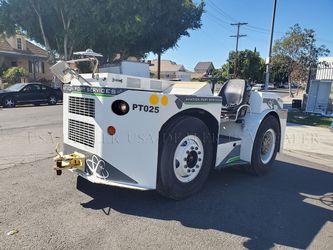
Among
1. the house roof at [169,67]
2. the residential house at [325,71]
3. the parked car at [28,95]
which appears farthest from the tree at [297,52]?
the house roof at [169,67]

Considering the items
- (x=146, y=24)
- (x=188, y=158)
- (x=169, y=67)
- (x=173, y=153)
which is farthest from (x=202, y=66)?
(x=173, y=153)

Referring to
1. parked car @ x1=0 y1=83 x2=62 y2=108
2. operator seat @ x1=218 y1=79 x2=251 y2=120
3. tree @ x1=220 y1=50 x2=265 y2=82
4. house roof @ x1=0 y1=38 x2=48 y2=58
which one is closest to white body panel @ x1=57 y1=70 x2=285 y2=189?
operator seat @ x1=218 y1=79 x2=251 y2=120

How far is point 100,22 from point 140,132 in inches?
617

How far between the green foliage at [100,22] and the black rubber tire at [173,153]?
47.1ft

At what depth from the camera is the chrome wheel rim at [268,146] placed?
5.41 meters

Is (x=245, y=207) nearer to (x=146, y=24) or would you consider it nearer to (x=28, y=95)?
(x=28, y=95)

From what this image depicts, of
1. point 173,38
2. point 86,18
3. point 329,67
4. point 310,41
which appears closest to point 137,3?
point 86,18

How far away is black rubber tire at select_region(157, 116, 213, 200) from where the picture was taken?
3.61 metres

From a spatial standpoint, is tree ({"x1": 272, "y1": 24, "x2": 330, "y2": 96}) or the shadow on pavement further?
tree ({"x1": 272, "y1": 24, "x2": 330, "y2": 96})

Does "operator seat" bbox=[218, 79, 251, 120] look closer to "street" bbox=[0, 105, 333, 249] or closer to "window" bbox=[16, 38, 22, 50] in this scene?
"street" bbox=[0, 105, 333, 249]

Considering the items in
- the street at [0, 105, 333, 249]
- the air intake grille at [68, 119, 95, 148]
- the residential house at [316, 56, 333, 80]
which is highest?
the residential house at [316, 56, 333, 80]

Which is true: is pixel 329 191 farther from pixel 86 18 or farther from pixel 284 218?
pixel 86 18

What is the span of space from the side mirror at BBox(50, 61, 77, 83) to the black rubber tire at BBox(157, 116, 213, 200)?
1574mm

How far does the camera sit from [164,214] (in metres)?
3.57
